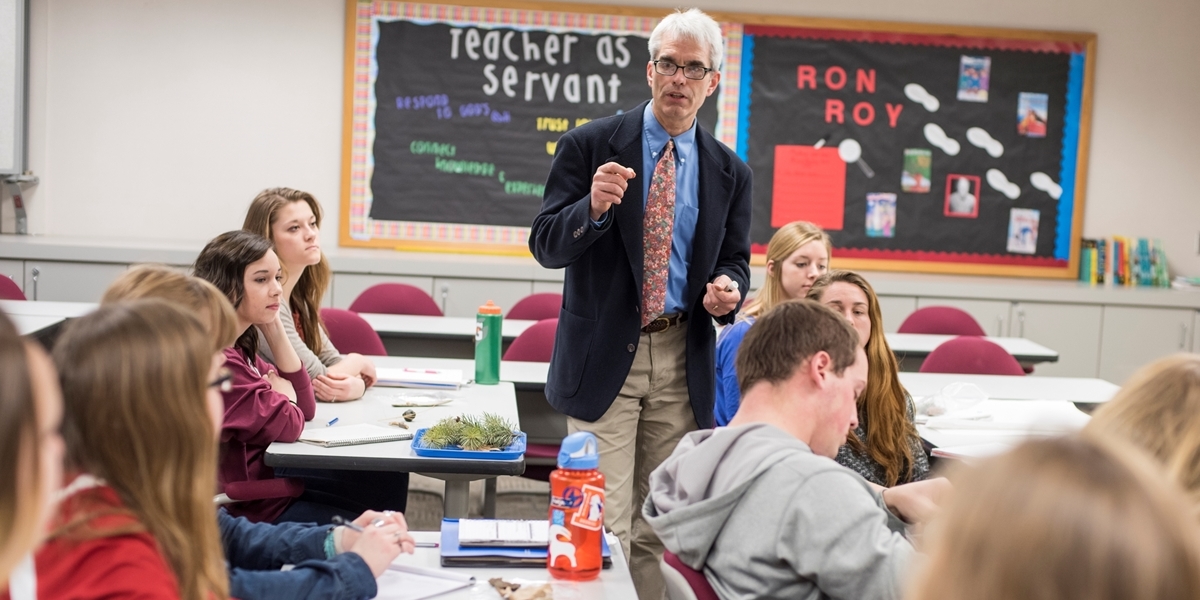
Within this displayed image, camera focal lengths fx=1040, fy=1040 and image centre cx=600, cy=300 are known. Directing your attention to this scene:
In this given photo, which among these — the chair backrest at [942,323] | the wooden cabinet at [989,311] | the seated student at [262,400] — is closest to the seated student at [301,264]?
the seated student at [262,400]

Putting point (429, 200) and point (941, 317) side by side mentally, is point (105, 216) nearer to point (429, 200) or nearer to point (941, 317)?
point (429, 200)

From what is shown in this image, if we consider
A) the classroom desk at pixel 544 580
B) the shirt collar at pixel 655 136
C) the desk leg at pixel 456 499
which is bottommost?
the desk leg at pixel 456 499

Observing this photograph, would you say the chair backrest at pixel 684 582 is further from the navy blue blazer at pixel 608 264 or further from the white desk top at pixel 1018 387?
A: the white desk top at pixel 1018 387

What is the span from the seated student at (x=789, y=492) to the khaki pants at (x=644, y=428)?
757mm

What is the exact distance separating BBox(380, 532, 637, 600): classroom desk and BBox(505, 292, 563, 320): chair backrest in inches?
114

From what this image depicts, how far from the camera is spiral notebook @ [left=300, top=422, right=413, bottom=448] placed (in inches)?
94.0

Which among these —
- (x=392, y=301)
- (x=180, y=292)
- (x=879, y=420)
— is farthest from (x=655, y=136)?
(x=392, y=301)

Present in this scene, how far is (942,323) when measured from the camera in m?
4.87

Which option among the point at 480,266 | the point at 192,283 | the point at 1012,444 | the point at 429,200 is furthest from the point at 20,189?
the point at 1012,444

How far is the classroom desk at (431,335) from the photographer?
412cm

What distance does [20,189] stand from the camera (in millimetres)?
5559

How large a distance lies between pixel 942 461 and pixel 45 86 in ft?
16.7

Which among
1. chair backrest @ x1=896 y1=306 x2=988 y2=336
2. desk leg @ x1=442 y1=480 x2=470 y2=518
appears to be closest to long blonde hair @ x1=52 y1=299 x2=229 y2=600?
desk leg @ x1=442 y1=480 x2=470 y2=518

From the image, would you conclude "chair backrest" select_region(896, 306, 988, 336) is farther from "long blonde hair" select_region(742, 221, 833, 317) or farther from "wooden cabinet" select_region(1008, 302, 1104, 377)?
"long blonde hair" select_region(742, 221, 833, 317)
